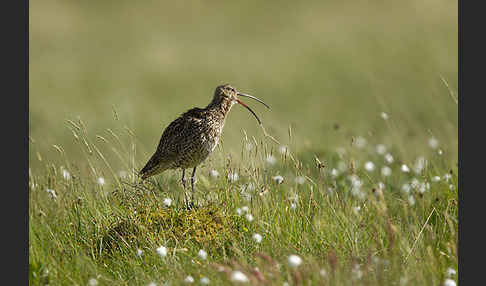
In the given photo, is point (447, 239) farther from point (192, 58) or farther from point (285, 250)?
point (192, 58)

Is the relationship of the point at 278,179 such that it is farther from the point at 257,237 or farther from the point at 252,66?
the point at 252,66

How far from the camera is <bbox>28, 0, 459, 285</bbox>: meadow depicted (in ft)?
17.0

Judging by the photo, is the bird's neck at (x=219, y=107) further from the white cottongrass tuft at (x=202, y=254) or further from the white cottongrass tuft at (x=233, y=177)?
the white cottongrass tuft at (x=202, y=254)

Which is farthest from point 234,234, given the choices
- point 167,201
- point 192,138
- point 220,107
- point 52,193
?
point 220,107

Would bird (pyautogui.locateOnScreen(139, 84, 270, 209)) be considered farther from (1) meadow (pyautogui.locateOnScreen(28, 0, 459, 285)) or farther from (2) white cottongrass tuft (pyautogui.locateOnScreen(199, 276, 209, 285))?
(2) white cottongrass tuft (pyautogui.locateOnScreen(199, 276, 209, 285))

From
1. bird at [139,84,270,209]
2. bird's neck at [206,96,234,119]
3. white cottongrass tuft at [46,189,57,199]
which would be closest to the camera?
white cottongrass tuft at [46,189,57,199]

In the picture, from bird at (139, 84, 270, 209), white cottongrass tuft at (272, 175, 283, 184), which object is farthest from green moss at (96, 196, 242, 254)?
bird at (139, 84, 270, 209)

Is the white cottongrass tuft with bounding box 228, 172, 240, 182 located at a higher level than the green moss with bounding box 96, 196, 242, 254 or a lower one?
higher

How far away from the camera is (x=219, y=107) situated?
706 cm

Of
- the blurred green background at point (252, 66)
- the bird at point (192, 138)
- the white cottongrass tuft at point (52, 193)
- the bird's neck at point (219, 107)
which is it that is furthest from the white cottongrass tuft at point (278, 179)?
the blurred green background at point (252, 66)

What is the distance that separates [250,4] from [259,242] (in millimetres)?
21817

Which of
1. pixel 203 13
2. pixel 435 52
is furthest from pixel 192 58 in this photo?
pixel 435 52

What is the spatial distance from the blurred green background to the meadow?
0.26ft

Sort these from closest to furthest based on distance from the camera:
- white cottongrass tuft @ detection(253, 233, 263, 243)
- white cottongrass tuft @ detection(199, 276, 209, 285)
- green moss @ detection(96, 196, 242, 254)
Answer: white cottongrass tuft @ detection(199, 276, 209, 285), white cottongrass tuft @ detection(253, 233, 263, 243), green moss @ detection(96, 196, 242, 254)
